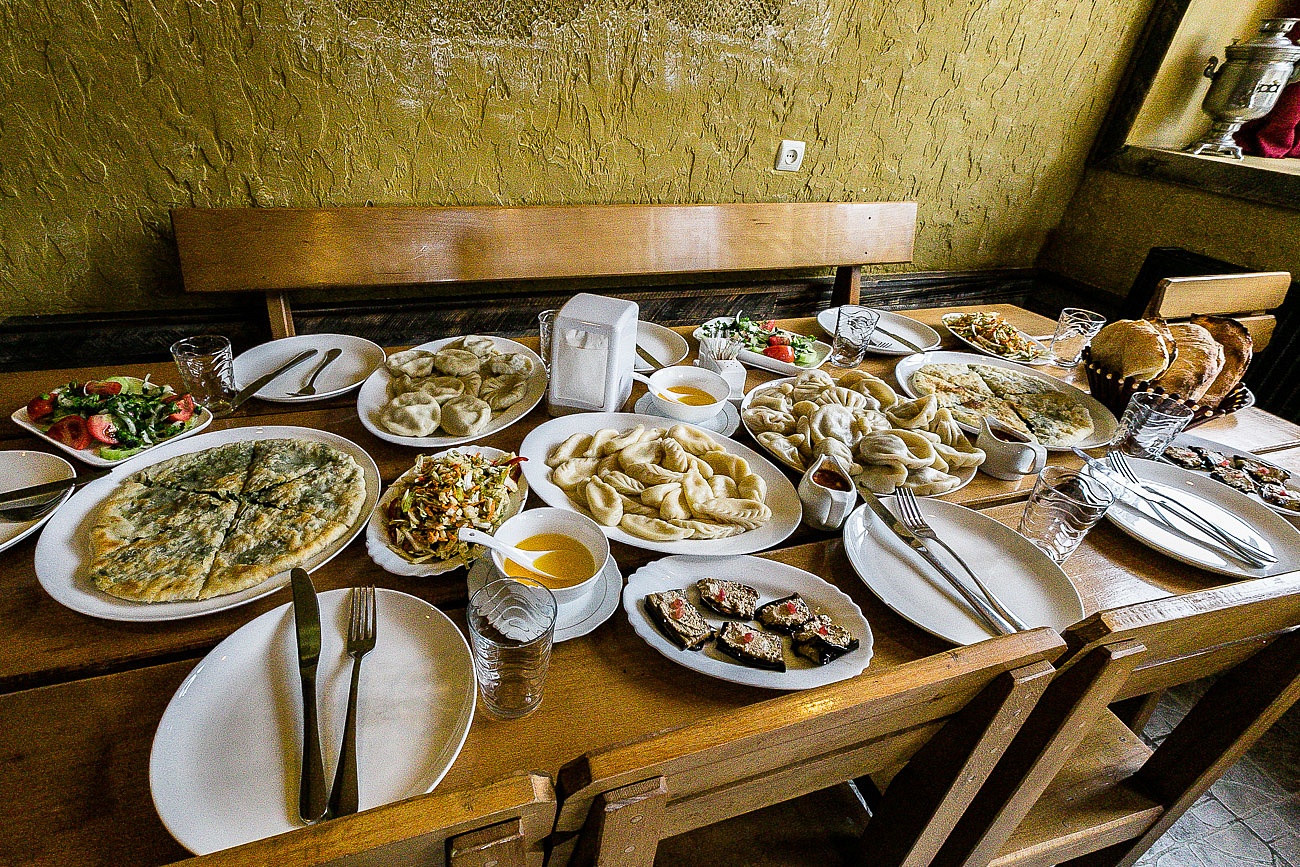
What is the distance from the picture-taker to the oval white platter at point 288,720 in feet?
2.11

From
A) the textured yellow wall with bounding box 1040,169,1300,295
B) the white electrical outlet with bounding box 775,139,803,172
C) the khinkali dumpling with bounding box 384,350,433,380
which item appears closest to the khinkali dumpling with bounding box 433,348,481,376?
the khinkali dumpling with bounding box 384,350,433,380

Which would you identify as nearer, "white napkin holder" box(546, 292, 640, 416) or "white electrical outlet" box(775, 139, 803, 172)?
"white napkin holder" box(546, 292, 640, 416)

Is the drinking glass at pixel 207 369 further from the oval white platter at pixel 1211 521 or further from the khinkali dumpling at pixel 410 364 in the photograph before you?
the oval white platter at pixel 1211 521

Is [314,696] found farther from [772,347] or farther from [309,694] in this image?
[772,347]

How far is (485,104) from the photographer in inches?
92.7

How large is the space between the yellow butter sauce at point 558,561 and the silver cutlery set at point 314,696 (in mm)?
201

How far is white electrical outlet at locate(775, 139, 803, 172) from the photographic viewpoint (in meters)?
2.87

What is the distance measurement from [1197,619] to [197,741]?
3.45 feet

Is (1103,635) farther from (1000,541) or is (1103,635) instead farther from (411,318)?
(411,318)

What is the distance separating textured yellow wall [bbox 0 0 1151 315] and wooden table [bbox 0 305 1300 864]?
1719 millimetres

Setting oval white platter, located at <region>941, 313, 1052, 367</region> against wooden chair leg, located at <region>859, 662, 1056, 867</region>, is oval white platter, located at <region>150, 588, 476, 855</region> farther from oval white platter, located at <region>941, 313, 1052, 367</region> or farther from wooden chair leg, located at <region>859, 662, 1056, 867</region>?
oval white platter, located at <region>941, 313, 1052, 367</region>

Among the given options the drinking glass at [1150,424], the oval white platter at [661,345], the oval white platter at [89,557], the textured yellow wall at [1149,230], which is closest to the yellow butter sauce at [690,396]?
the oval white platter at [661,345]

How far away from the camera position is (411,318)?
263 cm

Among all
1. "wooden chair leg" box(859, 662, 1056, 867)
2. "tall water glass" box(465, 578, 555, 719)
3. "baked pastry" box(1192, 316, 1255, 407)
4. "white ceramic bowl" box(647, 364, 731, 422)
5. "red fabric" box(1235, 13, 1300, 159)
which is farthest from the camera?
"red fabric" box(1235, 13, 1300, 159)
